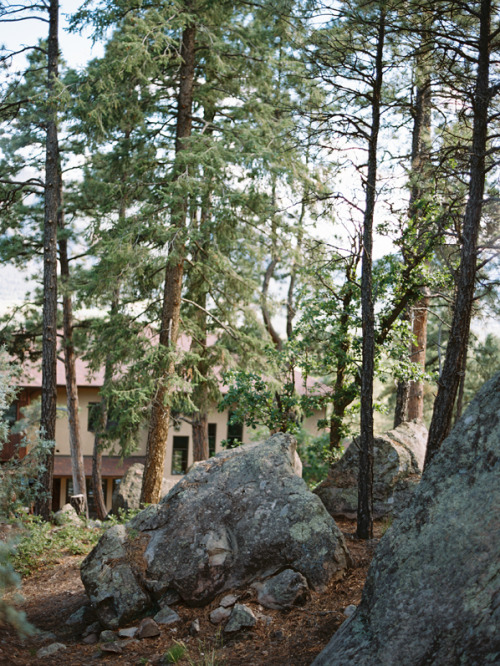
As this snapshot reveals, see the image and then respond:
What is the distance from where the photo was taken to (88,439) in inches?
1069

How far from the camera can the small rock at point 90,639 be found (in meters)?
6.41

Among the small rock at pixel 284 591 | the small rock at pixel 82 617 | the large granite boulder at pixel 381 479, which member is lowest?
the small rock at pixel 82 617

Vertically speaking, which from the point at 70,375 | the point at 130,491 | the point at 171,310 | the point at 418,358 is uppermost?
the point at 171,310

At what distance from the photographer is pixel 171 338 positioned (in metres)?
13.1

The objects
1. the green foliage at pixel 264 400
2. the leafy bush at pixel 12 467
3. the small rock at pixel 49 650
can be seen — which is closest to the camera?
the small rock at pixel 49 650

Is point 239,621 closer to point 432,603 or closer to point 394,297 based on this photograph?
point 432,603

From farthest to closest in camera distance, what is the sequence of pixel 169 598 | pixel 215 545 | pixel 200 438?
pixel 200 438, pixel 215 545, pixel 169 598

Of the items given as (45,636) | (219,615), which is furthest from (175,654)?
(45,636)

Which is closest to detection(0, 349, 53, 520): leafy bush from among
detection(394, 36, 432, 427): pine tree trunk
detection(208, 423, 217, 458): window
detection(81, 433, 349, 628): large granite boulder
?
detection(81, 433, 349, 628): large granite boulder

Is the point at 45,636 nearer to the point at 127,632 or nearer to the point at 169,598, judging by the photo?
the point at 127,632

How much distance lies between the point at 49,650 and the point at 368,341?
18.1 ft

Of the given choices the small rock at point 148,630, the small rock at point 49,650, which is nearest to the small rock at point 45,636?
the small rock at point 49,650

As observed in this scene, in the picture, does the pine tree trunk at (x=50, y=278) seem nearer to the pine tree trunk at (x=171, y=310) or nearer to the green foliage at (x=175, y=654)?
the pine tree trunk at (x=171, y=310)

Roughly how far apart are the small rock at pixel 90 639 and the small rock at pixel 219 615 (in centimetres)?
131
